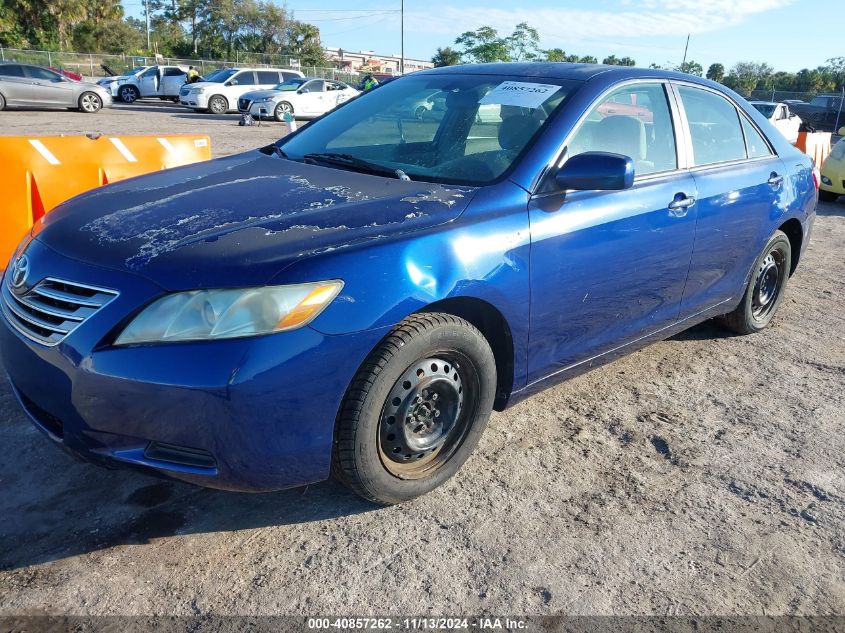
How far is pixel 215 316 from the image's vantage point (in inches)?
86.0

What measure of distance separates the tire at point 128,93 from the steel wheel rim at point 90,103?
8563mm

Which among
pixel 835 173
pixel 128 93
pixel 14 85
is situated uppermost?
pixel 14 85

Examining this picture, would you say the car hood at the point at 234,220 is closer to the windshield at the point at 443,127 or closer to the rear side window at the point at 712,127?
the windshield at the point at 443,127

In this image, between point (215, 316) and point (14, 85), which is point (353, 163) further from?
point (14, 85)

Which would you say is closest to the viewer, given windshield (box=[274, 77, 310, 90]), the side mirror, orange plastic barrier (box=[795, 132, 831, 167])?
the side mirror

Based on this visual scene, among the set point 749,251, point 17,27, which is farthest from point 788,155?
point 17,27

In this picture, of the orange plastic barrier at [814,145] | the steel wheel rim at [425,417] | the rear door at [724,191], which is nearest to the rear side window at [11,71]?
the orange plastic barrier at [814,145]

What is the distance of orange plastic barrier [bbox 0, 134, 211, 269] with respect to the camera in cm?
552

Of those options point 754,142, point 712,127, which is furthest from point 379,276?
point 754,142

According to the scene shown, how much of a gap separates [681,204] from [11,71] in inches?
909

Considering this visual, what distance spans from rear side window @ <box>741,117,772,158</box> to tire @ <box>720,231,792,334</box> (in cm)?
55

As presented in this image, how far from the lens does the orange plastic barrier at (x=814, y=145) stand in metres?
11.9

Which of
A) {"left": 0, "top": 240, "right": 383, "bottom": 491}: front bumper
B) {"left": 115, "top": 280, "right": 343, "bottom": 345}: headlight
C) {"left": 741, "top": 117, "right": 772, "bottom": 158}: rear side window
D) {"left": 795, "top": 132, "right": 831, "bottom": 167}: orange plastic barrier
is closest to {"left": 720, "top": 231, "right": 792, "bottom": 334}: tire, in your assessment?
{"left": 741, "top": 117, "right": 772, "bottom": 158}: rear side window

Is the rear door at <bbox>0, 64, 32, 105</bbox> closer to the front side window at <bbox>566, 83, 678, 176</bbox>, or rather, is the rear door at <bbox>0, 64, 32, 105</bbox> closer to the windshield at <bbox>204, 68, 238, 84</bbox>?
the windshield at <bbox>204, 68, 238, 84</bbox>
